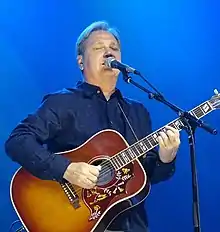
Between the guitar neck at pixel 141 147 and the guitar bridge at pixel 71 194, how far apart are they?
0.52ft

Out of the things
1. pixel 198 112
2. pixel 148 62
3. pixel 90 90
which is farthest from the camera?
pixel 148 62

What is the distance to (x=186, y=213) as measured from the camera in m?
2.36

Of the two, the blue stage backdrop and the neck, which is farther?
the blue stage backdrop

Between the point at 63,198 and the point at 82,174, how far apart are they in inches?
5.2

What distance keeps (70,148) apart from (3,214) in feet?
2.09

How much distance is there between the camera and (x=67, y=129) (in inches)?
69.8

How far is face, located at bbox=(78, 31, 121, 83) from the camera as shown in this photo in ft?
6.18

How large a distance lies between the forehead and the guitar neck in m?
0.42

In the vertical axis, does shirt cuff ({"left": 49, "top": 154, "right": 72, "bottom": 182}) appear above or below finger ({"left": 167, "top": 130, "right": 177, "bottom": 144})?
above

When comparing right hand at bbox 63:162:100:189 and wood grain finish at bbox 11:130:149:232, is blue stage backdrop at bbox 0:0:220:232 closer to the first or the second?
wood grain finish at bbox 11:130:149:232

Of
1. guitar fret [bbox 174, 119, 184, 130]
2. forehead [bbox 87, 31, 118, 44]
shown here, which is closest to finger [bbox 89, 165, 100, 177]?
guitar fret [bbox 174, 119, 184, 130]

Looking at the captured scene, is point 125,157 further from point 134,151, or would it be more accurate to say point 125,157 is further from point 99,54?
point 99,54

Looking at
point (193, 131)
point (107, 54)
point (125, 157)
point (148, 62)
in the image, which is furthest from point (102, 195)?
point (148, 62)

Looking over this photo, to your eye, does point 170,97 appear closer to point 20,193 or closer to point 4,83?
point 4,83
